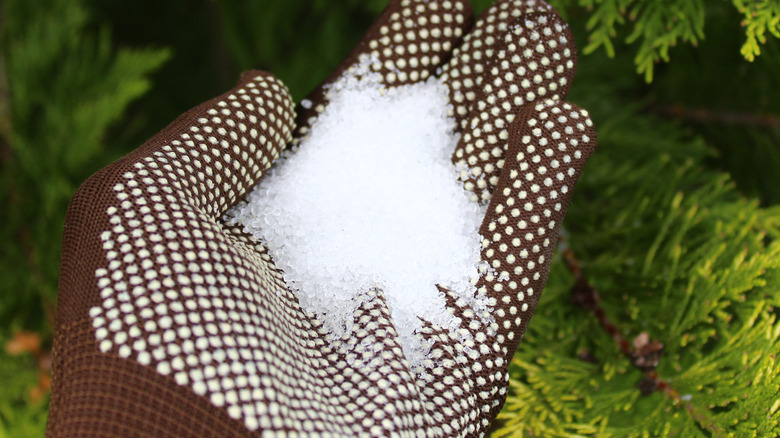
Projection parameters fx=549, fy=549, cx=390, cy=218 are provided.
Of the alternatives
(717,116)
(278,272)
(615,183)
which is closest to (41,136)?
(278,272)

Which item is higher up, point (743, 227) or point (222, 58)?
point (743, 227)

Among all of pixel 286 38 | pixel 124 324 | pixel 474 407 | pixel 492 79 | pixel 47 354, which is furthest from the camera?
pixel 286 38

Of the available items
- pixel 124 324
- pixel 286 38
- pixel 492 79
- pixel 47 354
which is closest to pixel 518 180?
pixel 492 79

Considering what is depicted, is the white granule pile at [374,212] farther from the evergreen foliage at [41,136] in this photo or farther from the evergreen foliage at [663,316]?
the evergreen foliage at [41,136]

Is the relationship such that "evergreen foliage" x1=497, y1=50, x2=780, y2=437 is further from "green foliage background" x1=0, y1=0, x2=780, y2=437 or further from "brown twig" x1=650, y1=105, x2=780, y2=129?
"brown twig" x1=650, y1=105, x2=780, y2=129

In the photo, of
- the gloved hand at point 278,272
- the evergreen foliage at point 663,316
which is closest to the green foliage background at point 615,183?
the evergreen foliage at point 663,316

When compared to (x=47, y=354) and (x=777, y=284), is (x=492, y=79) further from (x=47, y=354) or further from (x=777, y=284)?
(x=47, y=354)

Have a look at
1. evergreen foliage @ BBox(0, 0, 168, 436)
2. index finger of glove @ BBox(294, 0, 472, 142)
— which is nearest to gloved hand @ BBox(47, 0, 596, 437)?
index finger of glove @ BBox(294, 0, 472, 142)
